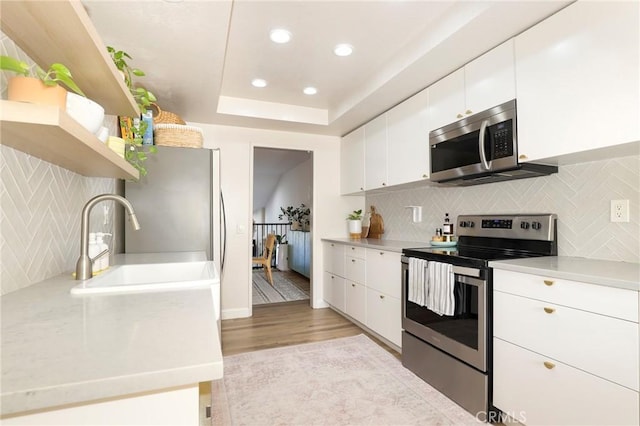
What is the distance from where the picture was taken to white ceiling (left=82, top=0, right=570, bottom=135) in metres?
Result: 1.76

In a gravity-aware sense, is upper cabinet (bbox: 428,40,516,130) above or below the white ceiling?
below

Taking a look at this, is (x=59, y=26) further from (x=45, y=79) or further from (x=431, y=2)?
(x=431, y=2)

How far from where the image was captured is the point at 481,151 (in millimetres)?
2098

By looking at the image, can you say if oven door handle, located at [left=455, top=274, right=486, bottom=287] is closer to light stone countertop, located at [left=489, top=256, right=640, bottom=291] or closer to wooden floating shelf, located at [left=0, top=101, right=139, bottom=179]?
light stone countertop, located at [left=489, top=256, right=640, bottom=291]

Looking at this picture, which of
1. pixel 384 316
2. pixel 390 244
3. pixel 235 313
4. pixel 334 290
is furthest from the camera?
pixel 334 290

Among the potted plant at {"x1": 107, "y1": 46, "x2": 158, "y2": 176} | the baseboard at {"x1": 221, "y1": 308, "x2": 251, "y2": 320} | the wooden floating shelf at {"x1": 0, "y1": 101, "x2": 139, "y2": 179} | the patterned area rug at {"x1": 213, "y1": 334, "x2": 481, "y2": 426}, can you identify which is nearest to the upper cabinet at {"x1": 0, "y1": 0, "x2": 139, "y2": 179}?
the wooden floating shelf at {"x1": 0, "y1": 101, "x2": 139, "y2": 179}

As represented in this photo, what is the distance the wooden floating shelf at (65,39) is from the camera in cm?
88

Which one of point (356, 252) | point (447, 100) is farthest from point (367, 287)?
point (447, 100)

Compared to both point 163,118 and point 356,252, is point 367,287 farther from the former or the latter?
point 163,118

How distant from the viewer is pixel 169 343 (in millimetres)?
616

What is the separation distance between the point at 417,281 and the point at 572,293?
3.24 ft

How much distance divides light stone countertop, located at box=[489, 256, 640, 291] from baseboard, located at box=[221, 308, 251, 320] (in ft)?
9.40

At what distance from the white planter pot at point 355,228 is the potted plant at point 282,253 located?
3.53m

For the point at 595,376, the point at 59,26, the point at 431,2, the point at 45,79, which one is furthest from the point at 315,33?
the point at 595,376
